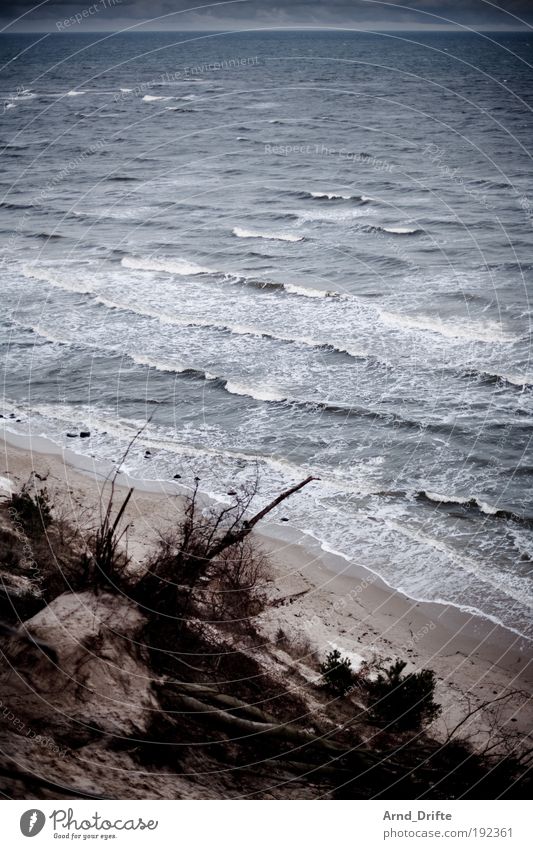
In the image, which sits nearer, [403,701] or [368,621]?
[403,701]

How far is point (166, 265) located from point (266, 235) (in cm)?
842

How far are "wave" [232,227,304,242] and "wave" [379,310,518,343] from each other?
1369cm

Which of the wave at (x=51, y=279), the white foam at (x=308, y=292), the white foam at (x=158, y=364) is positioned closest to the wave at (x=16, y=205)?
the wave at (x=51, y=279)

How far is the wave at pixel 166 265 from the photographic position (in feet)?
151

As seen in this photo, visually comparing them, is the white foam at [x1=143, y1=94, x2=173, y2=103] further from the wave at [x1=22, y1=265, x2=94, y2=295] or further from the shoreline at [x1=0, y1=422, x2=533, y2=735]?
the shoreline at [x1=0, y1=422, x2=533, y2=735]

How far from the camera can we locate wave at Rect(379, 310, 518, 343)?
3609 centimetres

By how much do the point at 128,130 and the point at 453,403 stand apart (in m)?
72.4

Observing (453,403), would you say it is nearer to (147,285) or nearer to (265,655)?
(265,655)

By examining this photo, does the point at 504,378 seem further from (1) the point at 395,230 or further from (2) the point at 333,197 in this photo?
(2) the point at 333,197

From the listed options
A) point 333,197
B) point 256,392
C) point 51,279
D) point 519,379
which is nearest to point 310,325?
point 256,392
